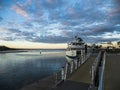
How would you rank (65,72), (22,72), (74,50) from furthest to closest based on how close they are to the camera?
(74,50) → (22,72) → (65,72)

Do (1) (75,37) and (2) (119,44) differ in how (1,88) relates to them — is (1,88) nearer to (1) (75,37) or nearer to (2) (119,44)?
(1) (75,37)

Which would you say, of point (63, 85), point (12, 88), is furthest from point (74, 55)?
point (63, 85)

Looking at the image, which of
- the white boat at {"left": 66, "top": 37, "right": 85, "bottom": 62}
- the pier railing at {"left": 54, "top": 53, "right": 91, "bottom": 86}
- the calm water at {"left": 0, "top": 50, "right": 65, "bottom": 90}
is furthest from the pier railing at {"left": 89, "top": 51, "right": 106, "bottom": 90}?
the white boat at {"left": 66, "top": 37, "right": 85, "bottom": 62}

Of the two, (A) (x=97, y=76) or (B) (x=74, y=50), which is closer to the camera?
(A) (x=97, y=76)

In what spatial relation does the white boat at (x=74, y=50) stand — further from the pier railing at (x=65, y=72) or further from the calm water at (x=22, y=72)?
the pier railing at (x=65, y=72)

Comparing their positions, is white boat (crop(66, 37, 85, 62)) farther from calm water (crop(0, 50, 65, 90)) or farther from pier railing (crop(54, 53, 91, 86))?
pier railing (crop(54, 53, 91, 86))

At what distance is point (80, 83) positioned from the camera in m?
15.5

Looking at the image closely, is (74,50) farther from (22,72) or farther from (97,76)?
(97,76)

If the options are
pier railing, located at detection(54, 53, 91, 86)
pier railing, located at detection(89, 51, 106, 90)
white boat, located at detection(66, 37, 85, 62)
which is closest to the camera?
pier railing, located at detection(89, 51, 106, 90)

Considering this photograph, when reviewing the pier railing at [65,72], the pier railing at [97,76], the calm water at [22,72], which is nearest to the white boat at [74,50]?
the calm water at [22,72]

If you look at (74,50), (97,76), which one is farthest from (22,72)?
(97,76)

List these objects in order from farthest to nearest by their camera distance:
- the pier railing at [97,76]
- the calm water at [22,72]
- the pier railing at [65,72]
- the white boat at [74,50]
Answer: the white boat at [74,50] → the calm water at [22,72] → the pier railing at [65,72] → the pier railing at [97,76]

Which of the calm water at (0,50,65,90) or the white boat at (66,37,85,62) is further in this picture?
the white boat at (66,37,85,62)

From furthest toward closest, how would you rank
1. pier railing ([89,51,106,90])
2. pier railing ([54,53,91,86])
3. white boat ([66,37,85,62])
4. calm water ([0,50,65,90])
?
white boat ([66,37,85,62])
calm water ([0,50,65,90])
pier railing ([54,53,91,86])
pier railing ([89,51,106,90])
